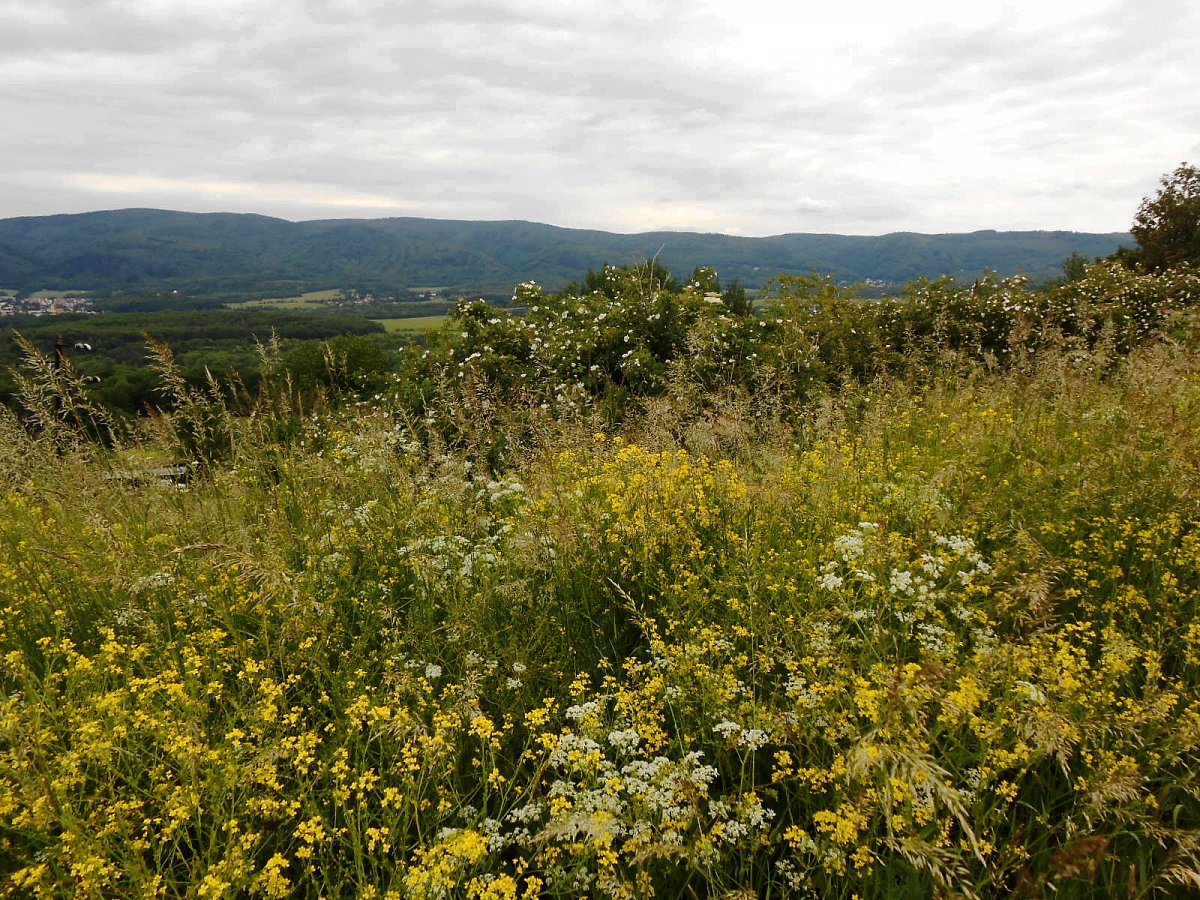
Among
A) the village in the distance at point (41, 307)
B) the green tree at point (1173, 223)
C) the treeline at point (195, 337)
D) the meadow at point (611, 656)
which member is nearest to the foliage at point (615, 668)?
the meadow at point (611, 656)

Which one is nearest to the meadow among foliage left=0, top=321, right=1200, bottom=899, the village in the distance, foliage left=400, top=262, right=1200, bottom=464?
foliage left=0, top=321, right=1200, bottom=899

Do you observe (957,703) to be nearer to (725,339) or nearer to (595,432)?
(595,432)

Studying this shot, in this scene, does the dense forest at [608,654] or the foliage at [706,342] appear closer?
the dense forest at [608,654]

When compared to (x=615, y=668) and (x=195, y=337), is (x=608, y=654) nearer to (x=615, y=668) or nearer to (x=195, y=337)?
(x=615, y=668)

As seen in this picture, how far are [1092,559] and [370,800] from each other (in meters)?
4.35

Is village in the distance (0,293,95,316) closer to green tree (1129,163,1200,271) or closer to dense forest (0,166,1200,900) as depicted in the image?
dense forest (0,166,1200,900)

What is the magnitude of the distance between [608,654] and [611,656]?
2cm

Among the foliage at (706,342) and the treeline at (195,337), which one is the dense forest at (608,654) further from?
the treeline at (195,337)

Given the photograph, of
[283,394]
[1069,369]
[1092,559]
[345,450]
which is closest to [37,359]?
[283,394]

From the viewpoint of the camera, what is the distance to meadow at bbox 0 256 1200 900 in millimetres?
2199

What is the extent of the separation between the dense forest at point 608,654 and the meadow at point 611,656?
31mm

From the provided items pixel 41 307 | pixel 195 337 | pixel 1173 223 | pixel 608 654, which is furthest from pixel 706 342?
pixel 41 307

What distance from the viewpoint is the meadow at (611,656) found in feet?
7.22

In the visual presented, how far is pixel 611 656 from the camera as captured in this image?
3.40 meters
